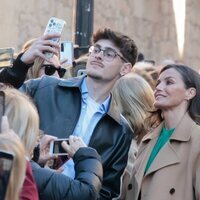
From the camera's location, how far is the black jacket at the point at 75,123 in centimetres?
396

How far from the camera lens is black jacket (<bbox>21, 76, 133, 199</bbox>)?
3.96 meters

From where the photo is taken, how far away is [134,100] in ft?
15.3

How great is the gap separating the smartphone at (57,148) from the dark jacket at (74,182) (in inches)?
7.6

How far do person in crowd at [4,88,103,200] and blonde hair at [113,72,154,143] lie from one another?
109cm

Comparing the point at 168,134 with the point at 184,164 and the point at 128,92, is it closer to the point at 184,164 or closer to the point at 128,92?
the point at 184,164

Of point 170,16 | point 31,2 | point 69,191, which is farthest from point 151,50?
point 69,191

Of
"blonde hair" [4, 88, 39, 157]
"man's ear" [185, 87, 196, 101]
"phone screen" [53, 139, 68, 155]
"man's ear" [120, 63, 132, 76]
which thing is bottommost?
"phone screen" [53, 139, 68, 155]

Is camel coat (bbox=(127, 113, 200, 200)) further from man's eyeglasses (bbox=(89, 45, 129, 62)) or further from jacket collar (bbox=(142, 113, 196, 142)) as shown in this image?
man's eyeglasses (bbox=(89, 45, 129, 62))

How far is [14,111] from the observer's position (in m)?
2.92

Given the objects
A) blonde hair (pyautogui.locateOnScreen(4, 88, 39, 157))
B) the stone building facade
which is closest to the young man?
blonde hair (pyautogui.locateOnScreen(4, 88, 39, 157))

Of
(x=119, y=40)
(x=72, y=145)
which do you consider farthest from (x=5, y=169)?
(x=119, y=40)

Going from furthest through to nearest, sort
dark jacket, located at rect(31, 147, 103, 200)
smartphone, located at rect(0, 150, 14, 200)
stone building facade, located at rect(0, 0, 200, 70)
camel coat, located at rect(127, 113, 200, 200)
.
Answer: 1. stone building facade, located at rect(0, 0, 200, 70)
2. camel coat, located at rect(127, 113, 200, 200)
3. dark jacket, located at rect(31, 147, 103, 200)
4. smartphone, located at rect(0, 150, 14, 200)

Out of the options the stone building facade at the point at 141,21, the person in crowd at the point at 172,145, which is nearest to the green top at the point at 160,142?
the person in crowd at the point at 172,145

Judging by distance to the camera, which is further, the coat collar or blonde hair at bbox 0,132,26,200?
the coat collar
